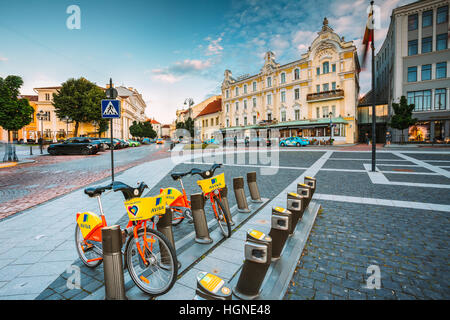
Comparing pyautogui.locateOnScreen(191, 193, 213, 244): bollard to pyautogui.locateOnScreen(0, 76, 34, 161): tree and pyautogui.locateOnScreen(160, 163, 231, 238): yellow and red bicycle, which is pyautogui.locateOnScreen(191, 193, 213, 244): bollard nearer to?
pyautogui.locateOnScreen(160, 163, 231, 238): yellow and red bicycle

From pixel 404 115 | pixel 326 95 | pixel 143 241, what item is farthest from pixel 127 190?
pixel 326 95

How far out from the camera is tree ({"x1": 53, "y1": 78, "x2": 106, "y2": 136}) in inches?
1533

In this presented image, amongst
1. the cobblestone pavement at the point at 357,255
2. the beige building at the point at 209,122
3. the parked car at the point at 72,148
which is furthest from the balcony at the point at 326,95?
the cobblestone pavement at the point at 357,255

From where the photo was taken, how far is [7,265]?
2918 millimetres

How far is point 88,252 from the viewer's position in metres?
2.98

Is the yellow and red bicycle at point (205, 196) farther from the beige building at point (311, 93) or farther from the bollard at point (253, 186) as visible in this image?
the beige building at point (311, 93)

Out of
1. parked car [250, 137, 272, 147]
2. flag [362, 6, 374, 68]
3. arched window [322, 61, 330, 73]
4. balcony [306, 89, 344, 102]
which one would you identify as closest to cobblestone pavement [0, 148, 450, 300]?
flag [362, 6, 374, 68]

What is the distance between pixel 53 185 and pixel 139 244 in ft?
24.6

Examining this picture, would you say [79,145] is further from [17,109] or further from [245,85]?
[245,85]

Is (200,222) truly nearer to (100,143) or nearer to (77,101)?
(100,143)

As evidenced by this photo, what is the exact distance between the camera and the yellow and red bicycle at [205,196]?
3557 millimetres

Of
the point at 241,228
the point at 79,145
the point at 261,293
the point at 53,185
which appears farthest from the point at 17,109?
the point at 261,293

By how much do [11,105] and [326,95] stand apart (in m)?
37.0
